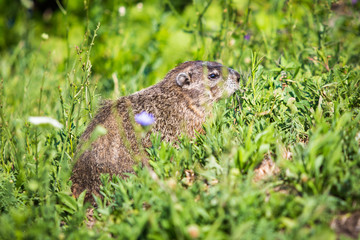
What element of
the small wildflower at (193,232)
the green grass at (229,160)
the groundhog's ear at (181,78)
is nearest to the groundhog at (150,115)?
the groundhog's ear at (181,78)

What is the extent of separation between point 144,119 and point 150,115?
29 centimetres

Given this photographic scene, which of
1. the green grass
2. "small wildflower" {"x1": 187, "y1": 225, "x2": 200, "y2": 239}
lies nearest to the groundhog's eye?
the green grass

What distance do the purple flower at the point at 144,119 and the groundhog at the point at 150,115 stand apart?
0.07m

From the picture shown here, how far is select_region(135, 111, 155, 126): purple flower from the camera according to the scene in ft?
11.6

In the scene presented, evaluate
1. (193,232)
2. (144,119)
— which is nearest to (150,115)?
(144,119)

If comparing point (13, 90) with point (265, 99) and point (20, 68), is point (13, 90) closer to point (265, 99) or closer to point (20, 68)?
point (20, 68)

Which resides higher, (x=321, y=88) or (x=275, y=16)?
(x=275, y=16)

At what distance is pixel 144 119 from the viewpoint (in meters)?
3.60

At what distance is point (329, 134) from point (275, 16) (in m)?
4.13

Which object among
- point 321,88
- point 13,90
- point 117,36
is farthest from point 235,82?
point 13,90

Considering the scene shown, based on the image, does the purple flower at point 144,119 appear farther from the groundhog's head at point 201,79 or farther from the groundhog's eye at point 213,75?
the groundhog's eye at point 213,75

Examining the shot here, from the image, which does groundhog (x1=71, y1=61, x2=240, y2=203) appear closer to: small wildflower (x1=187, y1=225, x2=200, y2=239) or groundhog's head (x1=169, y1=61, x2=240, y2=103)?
groundhog's head (x1=169, y1=61, x2=240, y2=103)

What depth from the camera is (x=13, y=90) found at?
5.87 meters

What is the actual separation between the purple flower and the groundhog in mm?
72
